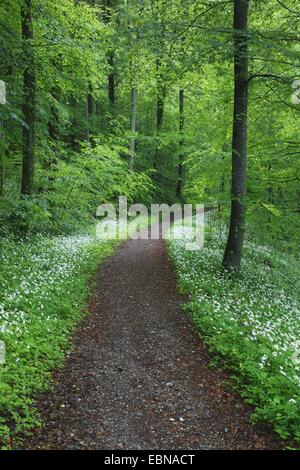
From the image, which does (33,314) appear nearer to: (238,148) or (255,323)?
(255,323)

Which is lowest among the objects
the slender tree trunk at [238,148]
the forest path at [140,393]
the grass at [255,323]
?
the forest path at [140,393]

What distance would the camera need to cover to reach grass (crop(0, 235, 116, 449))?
5.36 meters

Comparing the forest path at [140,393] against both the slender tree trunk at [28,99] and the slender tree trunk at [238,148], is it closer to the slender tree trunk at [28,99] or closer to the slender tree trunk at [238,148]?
the slender tree trunk at [238,148]

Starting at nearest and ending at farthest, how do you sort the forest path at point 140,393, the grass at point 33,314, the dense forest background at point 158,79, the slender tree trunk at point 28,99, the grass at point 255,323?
1. the forest path at point 140,393
2. the grass at point 33,314
3. the grass at point 255,323
4. the dense forest background at point 158,79
5. the slender tree trunk at point 28,99

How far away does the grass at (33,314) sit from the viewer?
5.36 meters

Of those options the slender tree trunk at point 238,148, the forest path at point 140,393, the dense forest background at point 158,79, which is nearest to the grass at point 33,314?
the forest path at point 140,393

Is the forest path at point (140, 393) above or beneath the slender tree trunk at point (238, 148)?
beneath

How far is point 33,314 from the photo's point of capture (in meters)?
Answer: 8.00

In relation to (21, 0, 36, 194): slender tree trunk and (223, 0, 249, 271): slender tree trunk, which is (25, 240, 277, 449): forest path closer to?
(223, 0, 249, 271): slender tree trunk

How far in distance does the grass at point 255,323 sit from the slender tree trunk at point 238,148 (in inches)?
40.0

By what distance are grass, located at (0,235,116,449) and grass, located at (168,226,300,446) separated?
3271mm

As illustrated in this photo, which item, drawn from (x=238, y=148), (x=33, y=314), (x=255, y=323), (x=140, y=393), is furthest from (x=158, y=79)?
(x=140, y=393)
